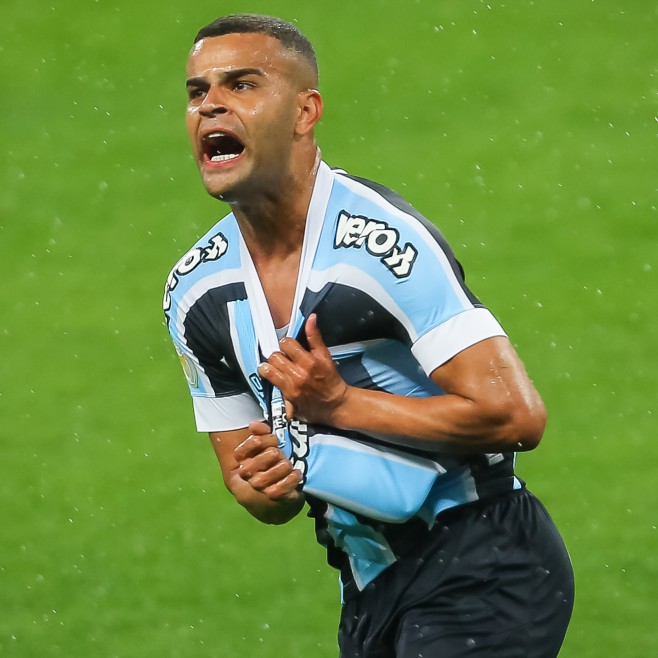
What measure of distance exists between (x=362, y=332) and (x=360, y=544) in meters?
0.57

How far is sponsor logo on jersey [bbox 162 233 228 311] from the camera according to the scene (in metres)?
3.68

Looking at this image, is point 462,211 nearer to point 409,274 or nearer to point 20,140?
point 20,140

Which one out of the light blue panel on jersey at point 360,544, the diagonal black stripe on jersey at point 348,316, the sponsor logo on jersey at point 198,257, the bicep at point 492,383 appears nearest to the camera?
the bicep at point 492,383

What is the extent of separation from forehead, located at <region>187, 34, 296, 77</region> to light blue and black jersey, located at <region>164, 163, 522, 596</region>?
300mm

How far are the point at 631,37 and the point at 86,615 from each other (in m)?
5.62

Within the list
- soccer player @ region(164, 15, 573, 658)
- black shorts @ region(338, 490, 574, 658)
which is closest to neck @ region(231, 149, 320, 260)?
soccer player @ region(164, 15, 573, 658)

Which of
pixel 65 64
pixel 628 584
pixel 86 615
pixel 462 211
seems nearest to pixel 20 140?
pixel 65 64

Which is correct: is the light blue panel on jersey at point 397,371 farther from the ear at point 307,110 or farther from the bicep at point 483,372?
the ear at point 307,110

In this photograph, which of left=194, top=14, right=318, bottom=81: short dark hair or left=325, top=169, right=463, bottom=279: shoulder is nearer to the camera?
left=325, top=169, right=463, bottom=279: shoulder

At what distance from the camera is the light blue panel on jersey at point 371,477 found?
11.2 feet

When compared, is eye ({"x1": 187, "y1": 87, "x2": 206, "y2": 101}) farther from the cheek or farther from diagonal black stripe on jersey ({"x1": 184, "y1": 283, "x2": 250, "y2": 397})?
diagonal black stripe on jersey ({"x1": 184, "y1": 283, "x2": 250, "y2": 397})

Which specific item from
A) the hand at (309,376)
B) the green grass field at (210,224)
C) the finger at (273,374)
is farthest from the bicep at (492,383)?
the green grass field at (210,224)

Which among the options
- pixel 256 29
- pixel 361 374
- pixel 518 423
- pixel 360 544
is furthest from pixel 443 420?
pixel 256 29

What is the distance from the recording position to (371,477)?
3422mm
